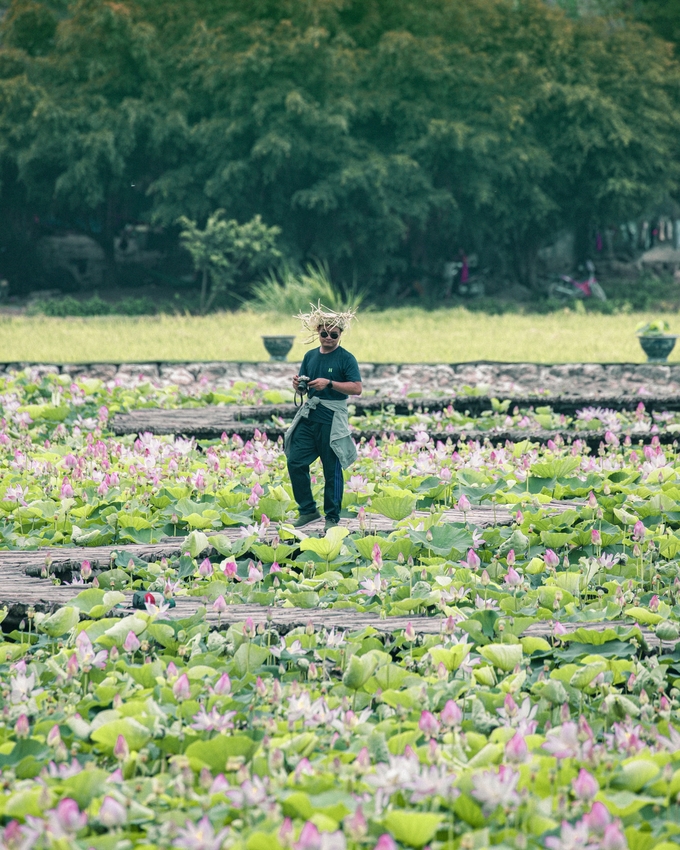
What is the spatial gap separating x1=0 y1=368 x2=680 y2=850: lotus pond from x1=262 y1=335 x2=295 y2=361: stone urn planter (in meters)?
8.09

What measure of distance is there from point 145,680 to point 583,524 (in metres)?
2.67

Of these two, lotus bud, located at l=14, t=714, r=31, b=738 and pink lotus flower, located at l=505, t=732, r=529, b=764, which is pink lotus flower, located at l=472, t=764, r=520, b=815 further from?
lotus bud, located at l=14, t=714, r=31, b=738

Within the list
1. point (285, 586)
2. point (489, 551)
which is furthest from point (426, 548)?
point (285, 586)

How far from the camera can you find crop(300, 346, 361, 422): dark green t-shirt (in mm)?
5176

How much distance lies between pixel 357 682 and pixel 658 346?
37.5ft

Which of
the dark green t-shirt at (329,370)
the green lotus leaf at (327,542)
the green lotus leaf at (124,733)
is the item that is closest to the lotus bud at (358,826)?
the green lotus leaf at (124,733)

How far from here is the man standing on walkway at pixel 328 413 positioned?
203 inches

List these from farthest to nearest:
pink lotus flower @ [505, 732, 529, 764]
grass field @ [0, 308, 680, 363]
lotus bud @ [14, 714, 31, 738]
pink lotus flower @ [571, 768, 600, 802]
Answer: grass field @ [0, 308, 680, 363] → lotus bud @ [14, 714, 31, 738] → pink lotus flower @ [505, 732, 529, 764] → pink lotus flower @ [571, 768, 600, 802]

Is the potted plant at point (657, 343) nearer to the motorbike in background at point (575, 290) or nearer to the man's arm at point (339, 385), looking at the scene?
the man's arm at point (339, 385)

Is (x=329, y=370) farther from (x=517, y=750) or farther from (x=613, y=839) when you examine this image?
(x=613, y=839)

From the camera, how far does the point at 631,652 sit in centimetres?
350

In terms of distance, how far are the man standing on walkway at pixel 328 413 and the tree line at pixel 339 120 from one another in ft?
70.9

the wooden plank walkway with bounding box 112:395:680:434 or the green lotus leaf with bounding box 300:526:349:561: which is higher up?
the green lotus leaf with bounding box 300:526:349:561

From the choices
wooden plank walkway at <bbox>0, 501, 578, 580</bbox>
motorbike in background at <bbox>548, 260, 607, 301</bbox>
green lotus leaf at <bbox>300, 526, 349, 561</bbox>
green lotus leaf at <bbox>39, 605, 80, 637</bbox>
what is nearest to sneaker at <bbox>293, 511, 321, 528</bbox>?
wooden plank walkway at <bbox>0, 501, 578, 580</bbox>
